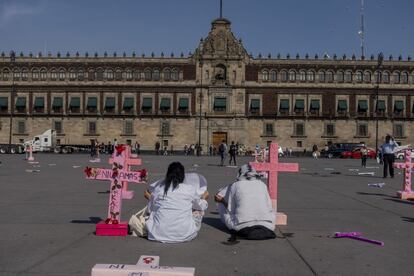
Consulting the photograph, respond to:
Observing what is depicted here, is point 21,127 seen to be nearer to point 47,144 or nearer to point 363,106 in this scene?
point 47,144

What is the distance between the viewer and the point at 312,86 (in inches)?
2505

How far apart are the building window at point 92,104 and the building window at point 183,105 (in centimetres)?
1026

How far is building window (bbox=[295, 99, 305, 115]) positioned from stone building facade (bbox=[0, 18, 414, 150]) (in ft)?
0.40

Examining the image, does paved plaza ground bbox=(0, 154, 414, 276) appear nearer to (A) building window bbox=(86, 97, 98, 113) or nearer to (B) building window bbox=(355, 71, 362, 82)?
(A) building window bbox=(86, 97, 98, 113)

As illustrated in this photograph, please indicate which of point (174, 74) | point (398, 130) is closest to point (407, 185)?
point (174, 74)

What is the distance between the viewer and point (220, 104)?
62.7 m

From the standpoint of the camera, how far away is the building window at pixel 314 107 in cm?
6350

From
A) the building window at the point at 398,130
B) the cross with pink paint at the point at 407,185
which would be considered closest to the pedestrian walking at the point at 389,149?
the cross with pink paint at the point at 407,185

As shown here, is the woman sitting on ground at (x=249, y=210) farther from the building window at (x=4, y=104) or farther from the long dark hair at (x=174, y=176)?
the building window at (x=4, y=104)

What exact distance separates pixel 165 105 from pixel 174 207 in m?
56.4

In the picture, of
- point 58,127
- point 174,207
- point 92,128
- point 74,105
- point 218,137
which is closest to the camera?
point 174,207

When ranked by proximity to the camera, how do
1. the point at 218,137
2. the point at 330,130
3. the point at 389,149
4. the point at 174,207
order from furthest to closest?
the point at 330,130, the point at 218,137, the point at 389,149, the point at 174,207

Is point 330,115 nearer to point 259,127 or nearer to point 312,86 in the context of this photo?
point 312,86

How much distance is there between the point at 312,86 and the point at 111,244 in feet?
193
